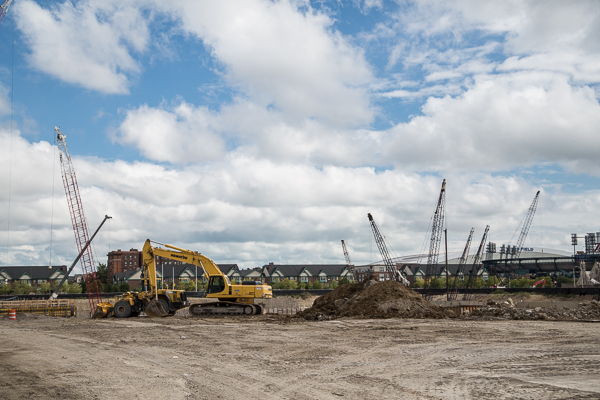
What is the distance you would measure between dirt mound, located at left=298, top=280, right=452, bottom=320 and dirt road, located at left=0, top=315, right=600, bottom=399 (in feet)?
25.7

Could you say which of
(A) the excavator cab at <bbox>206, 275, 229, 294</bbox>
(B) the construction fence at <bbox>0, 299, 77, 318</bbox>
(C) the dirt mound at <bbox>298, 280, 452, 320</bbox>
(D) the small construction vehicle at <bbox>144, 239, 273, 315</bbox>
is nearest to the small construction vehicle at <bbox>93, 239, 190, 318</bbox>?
(D) the small construction vehicle at <bbox>144, 239, 273, 315</bbox>

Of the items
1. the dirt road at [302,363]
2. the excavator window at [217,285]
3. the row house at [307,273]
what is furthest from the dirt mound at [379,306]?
the row house at [307,273]

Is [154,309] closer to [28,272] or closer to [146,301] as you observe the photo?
[146,301]

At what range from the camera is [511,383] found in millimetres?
12234

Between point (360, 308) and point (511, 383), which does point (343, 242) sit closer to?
point (360, 308)

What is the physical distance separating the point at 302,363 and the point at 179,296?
68.6 ft

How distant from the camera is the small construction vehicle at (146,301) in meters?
33.1

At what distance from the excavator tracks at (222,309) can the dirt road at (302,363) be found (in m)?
9.68

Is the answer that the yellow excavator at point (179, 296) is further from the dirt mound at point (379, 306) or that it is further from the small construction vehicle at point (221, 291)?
the dirt mound at point (379, 306)

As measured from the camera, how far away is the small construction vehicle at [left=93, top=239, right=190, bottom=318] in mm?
33094

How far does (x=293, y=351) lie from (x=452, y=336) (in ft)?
27.4

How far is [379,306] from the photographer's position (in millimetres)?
33594

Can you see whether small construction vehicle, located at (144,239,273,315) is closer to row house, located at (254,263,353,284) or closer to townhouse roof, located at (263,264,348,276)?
row house, located at (254,263,353,284)

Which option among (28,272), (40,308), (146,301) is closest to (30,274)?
(28,272)
